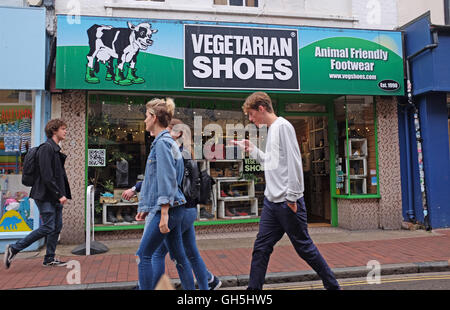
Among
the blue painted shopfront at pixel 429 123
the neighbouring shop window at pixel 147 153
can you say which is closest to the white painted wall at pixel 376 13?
the blue painted shopfront at pixel 429 123

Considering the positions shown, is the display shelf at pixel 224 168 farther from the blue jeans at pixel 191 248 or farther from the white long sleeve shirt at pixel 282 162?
the white long sleeve shirt at pixel 282 162

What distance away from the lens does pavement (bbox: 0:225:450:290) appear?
4688mm

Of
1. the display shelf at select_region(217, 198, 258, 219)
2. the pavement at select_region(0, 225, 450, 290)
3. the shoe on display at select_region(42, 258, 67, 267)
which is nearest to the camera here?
the pavement at select_region(0, 225, 450, 290)

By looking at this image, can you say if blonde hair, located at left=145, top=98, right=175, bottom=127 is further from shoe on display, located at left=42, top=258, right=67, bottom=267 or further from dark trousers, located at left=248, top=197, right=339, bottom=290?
shoe on display, located at left=42, top=258, right=67, bottom=267

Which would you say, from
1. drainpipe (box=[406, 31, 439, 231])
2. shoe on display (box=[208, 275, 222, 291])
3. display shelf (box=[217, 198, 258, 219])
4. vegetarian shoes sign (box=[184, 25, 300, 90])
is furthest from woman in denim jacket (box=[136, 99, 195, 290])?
drainpipe (box=[406, 31, 439, 231])

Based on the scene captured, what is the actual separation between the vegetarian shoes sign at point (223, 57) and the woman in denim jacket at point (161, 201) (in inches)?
148

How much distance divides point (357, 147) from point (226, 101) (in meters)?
3.27

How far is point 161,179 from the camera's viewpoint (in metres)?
3.28

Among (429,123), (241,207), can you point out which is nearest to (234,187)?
(241,207)

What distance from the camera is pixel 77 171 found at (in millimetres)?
7160

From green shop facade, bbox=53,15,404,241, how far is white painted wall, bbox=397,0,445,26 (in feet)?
3.11

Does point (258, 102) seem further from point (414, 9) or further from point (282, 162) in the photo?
point (414, 9)

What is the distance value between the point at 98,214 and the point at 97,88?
2.55 m

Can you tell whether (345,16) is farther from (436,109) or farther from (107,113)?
(107,113)
